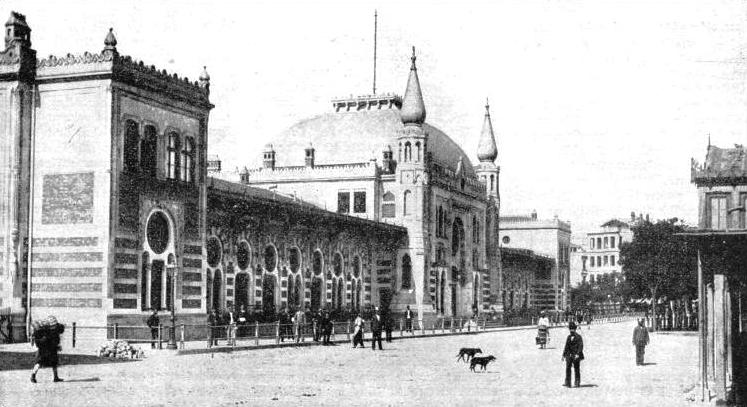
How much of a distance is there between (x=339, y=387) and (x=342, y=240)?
3750cm

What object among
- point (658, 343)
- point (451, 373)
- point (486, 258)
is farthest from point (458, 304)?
point (451, 373)

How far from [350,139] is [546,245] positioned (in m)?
46.1

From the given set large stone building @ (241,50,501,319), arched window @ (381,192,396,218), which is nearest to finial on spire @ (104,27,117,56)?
large stone building @ (241,50,501,319)

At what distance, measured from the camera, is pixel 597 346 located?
42.4 m

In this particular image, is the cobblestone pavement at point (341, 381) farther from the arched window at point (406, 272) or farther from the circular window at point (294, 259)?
the arched window at point (406, 272)

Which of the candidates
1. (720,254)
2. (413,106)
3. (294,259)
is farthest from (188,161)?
(413,106)

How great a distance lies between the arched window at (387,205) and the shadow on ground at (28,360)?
38794mm

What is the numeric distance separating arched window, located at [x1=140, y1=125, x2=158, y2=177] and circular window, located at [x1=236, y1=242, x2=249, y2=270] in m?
10.00

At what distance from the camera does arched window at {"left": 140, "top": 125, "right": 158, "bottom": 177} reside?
119ft

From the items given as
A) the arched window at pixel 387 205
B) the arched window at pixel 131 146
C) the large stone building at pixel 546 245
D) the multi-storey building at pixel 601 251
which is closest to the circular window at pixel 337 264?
the arched window at pixel 387 205

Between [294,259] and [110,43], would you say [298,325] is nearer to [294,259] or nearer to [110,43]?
[110,43]

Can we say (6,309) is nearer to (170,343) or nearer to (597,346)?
(170,343)

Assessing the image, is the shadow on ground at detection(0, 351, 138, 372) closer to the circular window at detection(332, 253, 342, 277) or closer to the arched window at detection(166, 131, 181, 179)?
the arched window at detection(166, 131, 181, 179)

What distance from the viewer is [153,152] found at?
3678cm
